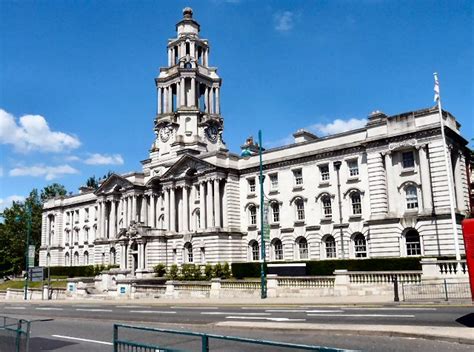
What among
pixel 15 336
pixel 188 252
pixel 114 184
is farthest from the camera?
pixel 114 184

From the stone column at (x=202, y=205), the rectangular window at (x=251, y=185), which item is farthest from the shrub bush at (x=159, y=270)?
the rectangular window at (x=251, y=185)

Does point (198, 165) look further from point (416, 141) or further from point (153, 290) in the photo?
point (416, 141)

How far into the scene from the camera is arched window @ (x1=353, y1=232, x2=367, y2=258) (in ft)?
151

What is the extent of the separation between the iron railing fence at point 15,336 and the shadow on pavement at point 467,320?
12.0 metres

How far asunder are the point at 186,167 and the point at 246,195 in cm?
909

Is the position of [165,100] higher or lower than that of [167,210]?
higher

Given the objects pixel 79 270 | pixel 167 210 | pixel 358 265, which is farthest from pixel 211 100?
pixel 358 265

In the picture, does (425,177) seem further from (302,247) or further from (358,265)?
(302,247)

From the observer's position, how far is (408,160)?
43.2 metres

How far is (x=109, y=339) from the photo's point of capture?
1554 centimetres

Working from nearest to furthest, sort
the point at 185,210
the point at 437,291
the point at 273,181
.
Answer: the point at 437,291 < the point at 273,181 < the point at 185,210

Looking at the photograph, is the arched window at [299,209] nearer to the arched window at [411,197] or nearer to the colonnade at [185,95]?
the arched window at [411,197]

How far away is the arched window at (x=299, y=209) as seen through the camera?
51.3 meters

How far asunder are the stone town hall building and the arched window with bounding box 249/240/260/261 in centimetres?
24
